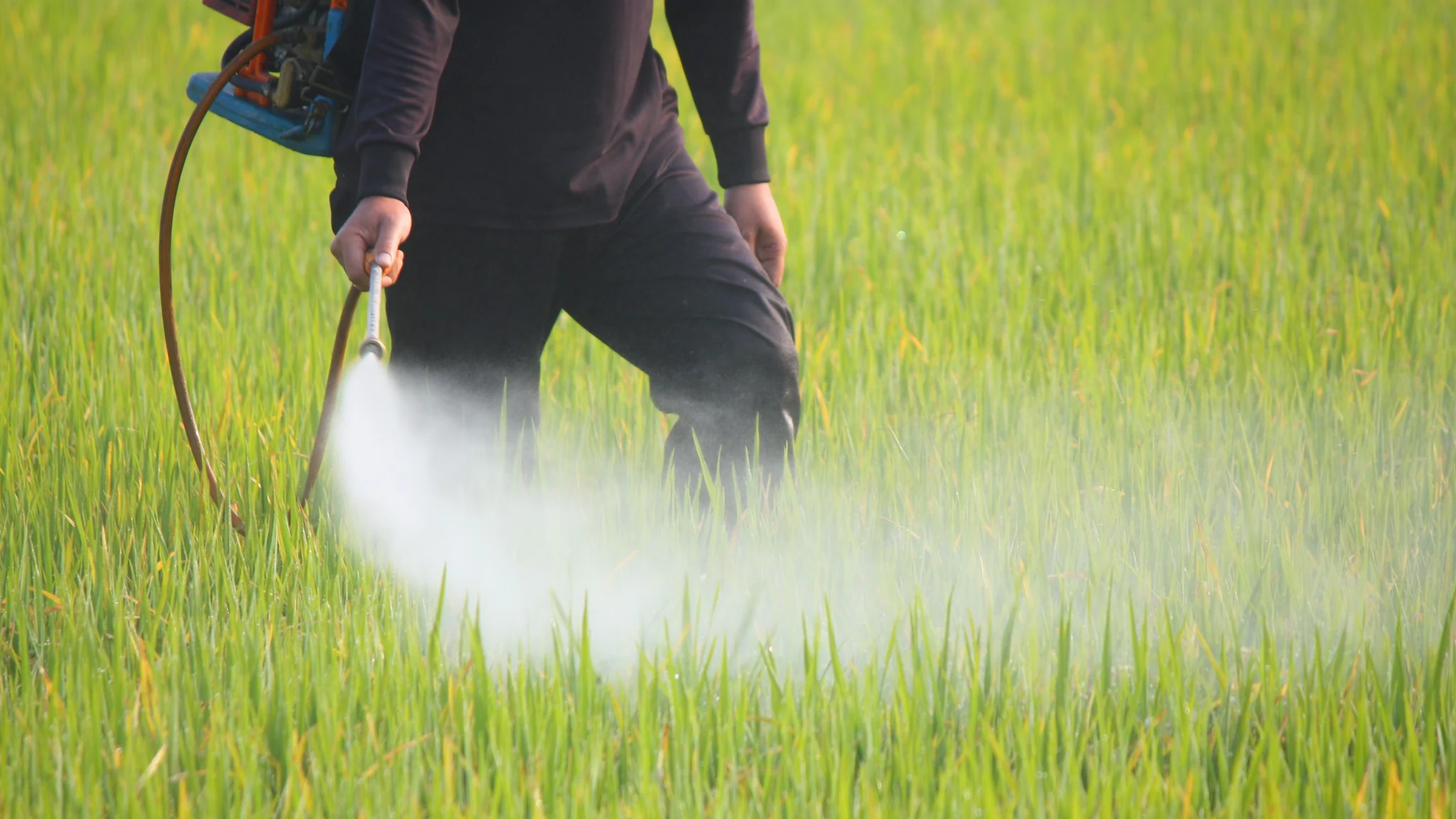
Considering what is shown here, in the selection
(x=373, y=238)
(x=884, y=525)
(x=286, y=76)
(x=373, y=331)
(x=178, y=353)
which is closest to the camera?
(x=373, y=331)

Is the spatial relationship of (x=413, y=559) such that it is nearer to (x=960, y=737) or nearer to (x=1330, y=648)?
(x=960, y=737)

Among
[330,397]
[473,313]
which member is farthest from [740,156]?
[330,397]

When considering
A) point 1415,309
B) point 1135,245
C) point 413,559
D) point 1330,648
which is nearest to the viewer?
point 1330,648

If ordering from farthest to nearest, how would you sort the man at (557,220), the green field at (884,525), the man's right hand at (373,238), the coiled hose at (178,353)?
1. the coiled hose at (178,353)
2. the man at (557,220)
3. the man's right hand at (373,238)
4. the green field at (884,525)

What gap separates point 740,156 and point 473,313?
0.54m

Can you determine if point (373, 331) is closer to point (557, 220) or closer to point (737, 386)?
point (557, 220)

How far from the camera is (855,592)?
2029 millimetres

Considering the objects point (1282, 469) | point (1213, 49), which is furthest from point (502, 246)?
point (1213, 49)

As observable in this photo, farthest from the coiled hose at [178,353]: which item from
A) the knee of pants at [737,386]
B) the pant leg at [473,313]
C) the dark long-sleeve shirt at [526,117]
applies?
the knee of pants at [737,386]

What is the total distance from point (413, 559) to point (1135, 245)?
8.44 ft

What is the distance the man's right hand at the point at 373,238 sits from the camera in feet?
5.62

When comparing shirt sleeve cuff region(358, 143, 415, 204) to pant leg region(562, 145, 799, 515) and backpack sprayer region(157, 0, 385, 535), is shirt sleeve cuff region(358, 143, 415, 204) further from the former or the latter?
pant leg region(562, 145, 799, 515)

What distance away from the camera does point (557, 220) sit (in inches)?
76.1

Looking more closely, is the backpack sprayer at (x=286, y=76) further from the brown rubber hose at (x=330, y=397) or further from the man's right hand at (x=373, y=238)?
the brown rubber hose at (x=330, y=397)
